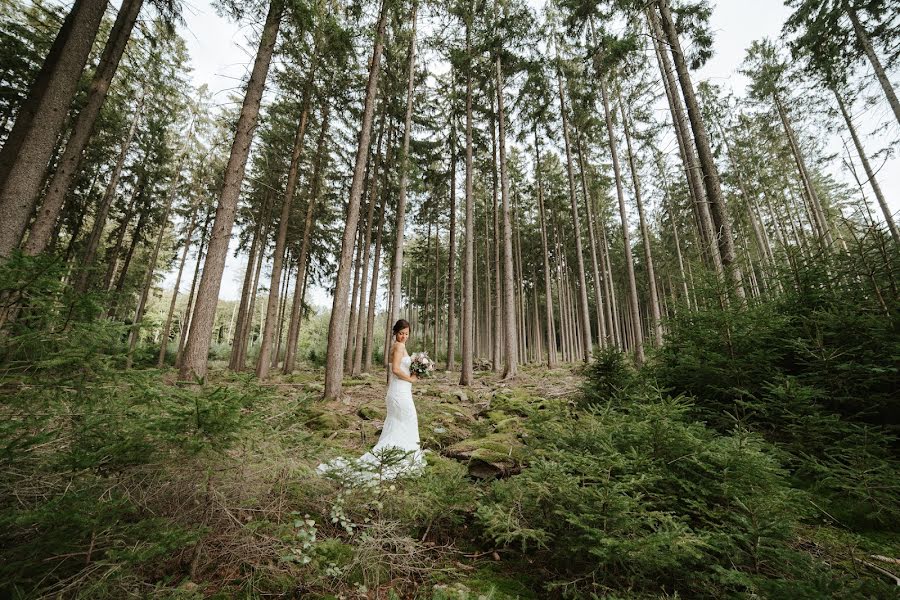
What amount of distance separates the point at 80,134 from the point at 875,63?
78.9 feet

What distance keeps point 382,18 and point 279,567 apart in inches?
485

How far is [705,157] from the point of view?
7551 millimetres

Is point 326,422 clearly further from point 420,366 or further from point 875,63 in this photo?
point 875,63

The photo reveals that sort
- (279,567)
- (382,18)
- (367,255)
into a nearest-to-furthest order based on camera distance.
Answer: (279,567) → (382,18) → (367,255)

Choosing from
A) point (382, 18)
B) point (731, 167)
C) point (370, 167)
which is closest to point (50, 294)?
Result: point (382, 18)

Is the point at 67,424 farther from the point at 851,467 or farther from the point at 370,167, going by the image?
the point at 370,167

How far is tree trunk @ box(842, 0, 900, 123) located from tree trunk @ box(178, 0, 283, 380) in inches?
740

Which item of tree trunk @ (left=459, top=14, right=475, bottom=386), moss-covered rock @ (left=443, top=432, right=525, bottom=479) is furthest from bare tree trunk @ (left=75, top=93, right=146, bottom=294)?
moss-covered rock @ (left=443, top=432, right=525, bottom=479)

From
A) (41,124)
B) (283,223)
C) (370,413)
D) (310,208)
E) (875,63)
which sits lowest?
(370,413)

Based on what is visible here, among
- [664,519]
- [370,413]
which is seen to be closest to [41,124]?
[370,413]

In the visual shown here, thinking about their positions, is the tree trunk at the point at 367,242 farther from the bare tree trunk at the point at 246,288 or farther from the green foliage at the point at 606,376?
the green foliage at the point at 606,376

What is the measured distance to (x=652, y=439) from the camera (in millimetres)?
2953

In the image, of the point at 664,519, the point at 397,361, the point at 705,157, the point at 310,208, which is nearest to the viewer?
the point at 664,519

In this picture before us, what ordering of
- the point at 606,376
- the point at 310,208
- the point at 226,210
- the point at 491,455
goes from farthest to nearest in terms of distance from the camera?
the point at 310,208 → the point at 226,210 → the point at 606,376 → the point at 491,455
